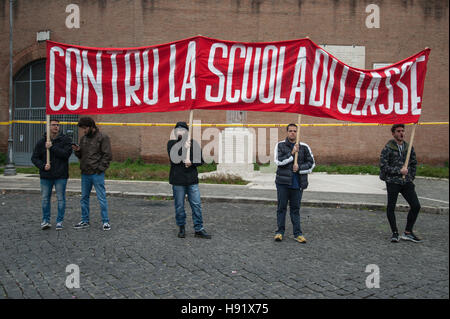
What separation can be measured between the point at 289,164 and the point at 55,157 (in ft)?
13.1

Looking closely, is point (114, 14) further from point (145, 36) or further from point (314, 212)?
point (314, 212)

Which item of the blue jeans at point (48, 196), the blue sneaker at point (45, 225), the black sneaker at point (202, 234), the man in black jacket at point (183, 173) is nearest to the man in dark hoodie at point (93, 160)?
the blue jeans at point (48, 196)

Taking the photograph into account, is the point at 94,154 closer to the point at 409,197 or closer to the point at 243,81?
the point at 243,81

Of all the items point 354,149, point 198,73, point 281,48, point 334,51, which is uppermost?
point 334,51

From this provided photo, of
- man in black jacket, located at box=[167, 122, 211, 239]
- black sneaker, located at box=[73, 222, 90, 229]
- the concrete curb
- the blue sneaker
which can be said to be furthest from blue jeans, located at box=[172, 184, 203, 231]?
the concrete curb

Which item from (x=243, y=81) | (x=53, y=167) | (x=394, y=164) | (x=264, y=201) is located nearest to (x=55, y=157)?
(x=53, y=167)

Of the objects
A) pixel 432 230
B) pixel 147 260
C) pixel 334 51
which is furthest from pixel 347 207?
pixel 334 51

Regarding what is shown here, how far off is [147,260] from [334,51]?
16864mm

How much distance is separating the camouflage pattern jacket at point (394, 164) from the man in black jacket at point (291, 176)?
1.21 meters

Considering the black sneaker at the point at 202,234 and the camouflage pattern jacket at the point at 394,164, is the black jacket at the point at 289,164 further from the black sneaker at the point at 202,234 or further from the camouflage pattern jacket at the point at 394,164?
the black sneaker at the point at 202,234

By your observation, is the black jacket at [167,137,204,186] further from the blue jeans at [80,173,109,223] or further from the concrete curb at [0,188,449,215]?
the concrete curb at [0,188,449,215]

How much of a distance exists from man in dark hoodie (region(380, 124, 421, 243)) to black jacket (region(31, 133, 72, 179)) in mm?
5388

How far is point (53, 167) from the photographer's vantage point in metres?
6.99

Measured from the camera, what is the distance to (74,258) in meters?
5.30
